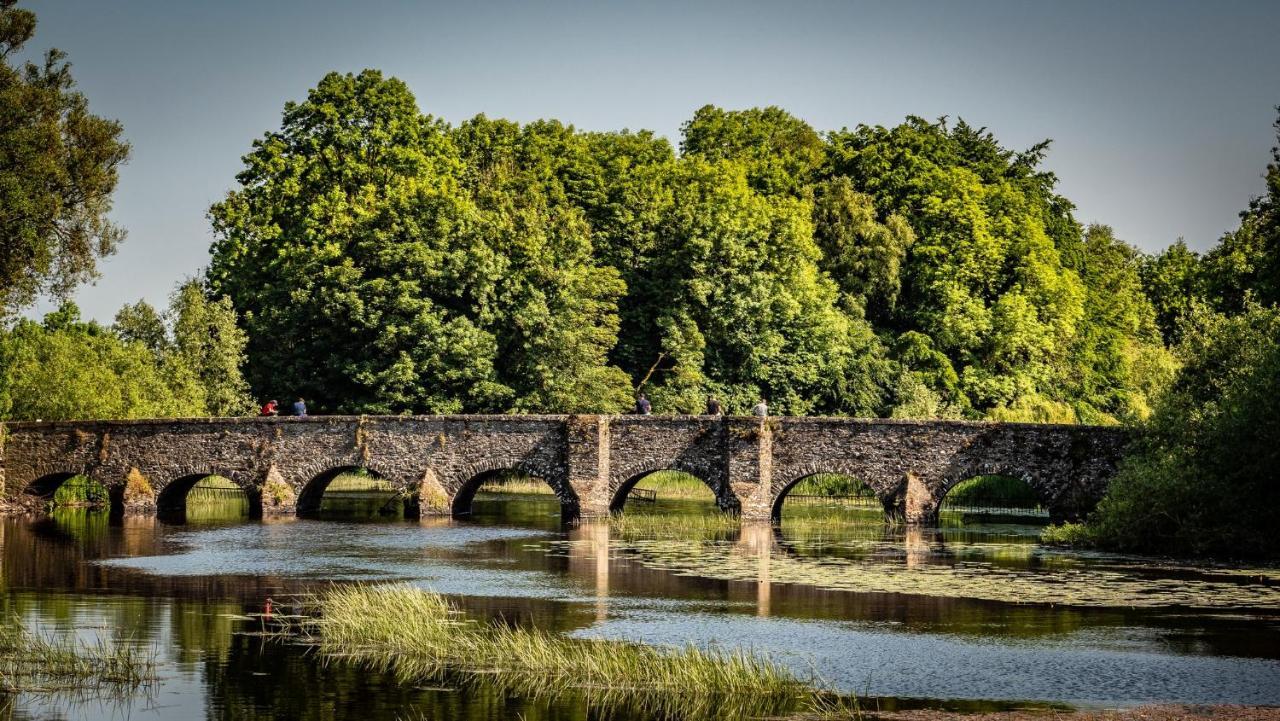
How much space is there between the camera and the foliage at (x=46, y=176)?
144 ft

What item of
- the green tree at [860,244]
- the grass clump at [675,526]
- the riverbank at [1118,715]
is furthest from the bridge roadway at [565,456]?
the riverbank at [1118,715]

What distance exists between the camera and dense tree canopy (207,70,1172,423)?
5444cm

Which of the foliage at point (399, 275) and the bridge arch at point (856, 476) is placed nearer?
the bridge arch at point (856, 476)

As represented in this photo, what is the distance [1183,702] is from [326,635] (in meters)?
12.1

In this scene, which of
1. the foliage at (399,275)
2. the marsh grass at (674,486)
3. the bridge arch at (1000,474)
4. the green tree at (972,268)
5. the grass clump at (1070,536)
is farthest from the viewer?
the green tree at (972,268)

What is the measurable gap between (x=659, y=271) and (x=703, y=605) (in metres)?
34.5

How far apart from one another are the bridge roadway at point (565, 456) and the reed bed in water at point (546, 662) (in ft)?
72.1

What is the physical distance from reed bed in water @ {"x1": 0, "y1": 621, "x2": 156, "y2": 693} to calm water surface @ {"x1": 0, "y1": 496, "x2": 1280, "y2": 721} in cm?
53

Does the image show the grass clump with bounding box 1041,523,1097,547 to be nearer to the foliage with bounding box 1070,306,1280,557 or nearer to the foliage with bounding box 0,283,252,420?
the foliage with bounding box 1070,306,1280,557

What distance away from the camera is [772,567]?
33.3 meters

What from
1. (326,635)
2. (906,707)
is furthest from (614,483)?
(906,707)

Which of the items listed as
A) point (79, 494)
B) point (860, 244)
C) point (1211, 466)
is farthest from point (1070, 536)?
point (79, 494)

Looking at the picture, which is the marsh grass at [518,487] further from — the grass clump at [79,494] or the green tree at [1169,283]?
the green tree at [1169,283]

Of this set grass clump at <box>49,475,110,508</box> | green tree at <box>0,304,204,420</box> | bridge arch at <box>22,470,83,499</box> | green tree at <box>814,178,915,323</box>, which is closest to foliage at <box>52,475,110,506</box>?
grass clump at <box>49,475,110,508</box>
